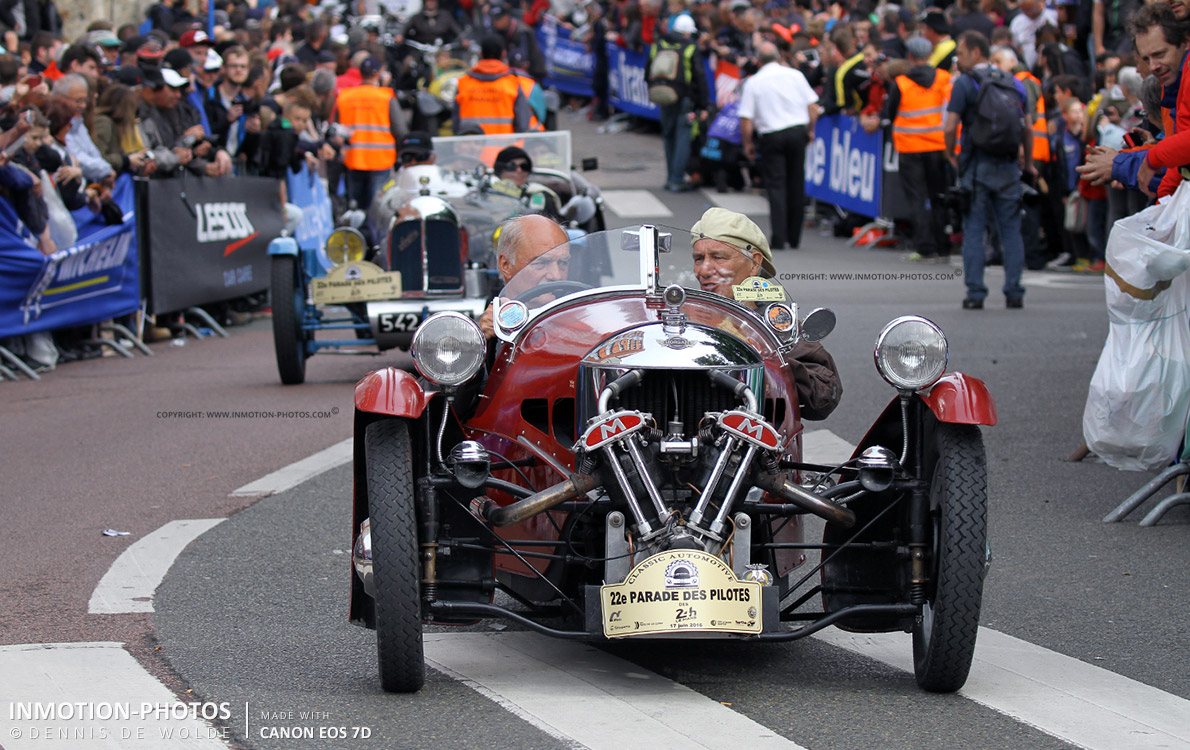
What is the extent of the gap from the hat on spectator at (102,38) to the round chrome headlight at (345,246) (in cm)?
709

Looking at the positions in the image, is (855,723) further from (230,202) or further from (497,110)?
(497,110)

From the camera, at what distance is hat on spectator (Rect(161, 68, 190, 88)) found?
1441cm

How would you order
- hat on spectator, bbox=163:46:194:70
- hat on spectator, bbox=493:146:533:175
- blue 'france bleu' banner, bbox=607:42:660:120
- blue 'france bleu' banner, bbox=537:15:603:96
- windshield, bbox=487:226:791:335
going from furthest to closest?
blue 'france bleu' banner, bbox=537:15:603:96 < blue 'france bleu' banner, bbox=607:42:660:120 < hat on spectator, bbox=163:46:194:70 < hat on spectator, bbox=493:146:533:175 < windshield, bbox=487:226:791:335

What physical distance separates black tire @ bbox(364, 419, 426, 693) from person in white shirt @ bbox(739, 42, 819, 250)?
546 inches

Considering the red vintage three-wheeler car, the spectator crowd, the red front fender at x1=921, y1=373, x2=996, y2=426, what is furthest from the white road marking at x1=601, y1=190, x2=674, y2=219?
the red front fender at x1=921, y1=373, x2=996, y2=426

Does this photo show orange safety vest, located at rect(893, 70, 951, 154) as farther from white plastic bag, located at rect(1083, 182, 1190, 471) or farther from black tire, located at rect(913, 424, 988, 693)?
black tire, located at rect(913, 424, 988, 693)

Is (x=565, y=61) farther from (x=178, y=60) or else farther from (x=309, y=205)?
(x=178, y=60)

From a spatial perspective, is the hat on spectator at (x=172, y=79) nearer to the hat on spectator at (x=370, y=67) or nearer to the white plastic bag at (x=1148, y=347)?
the hat on spectator at (x=370, y=67)

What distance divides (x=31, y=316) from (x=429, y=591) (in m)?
7.98

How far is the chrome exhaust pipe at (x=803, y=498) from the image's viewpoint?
4.50 m

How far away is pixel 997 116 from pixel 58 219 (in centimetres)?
737

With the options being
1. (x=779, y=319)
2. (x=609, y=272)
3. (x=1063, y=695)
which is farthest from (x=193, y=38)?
(x=1063, y=695)

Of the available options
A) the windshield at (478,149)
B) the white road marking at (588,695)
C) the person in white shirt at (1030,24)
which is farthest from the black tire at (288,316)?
the person in white shirt at (1030,24)

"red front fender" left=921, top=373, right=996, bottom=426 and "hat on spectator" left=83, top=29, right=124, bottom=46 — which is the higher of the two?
"hat on spectator" left=83, top=29, right=124, bottom=46
